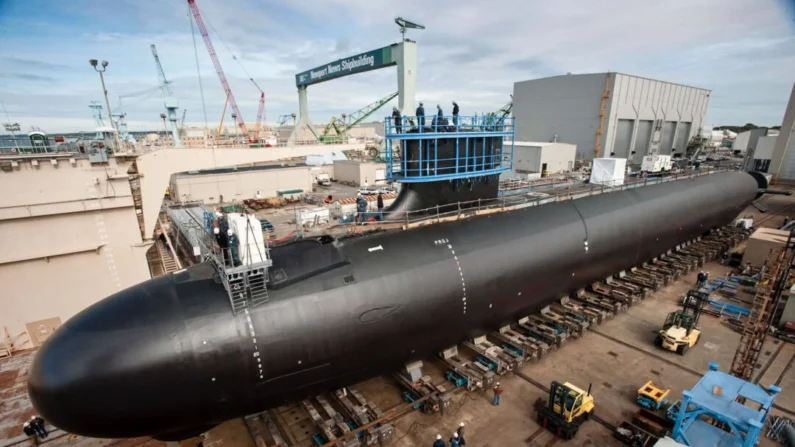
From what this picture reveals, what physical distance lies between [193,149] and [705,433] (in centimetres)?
2285

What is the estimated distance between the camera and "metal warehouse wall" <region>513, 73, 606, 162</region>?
3922 cm

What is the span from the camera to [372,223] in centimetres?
1120

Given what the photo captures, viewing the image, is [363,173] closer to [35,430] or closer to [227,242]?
[227,242]

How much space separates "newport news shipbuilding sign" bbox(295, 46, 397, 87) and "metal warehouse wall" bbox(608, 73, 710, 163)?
23.1 metres

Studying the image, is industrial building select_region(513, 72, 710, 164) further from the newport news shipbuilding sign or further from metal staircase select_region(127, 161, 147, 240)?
metal staircase select_region(127, 161, 147, 240)

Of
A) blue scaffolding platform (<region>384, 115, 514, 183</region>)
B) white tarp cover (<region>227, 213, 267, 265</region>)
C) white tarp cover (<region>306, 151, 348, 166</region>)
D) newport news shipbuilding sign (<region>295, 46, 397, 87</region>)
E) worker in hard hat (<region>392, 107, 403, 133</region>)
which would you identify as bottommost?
white tarp cover (<region>306, 151, 348, 166</region>)

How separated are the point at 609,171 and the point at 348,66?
104ft

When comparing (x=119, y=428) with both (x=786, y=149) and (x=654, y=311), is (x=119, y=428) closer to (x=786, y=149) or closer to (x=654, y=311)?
(x=654, y=311)

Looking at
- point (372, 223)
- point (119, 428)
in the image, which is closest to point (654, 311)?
point (372, 223)

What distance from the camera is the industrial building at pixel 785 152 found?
34469mm

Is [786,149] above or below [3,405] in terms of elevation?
above

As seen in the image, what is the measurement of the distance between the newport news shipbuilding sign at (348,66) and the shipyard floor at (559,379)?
30465 millimetres

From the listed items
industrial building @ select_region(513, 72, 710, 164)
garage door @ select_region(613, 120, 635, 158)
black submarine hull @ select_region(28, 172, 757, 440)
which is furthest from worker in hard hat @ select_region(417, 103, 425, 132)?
garage door @ select_region(613, 120, 635, 158)

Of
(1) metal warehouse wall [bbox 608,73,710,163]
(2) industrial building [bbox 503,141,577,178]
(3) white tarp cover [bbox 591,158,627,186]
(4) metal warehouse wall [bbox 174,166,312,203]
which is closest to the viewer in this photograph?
(3) white tarp cover [bbox 591,158,627,186]
